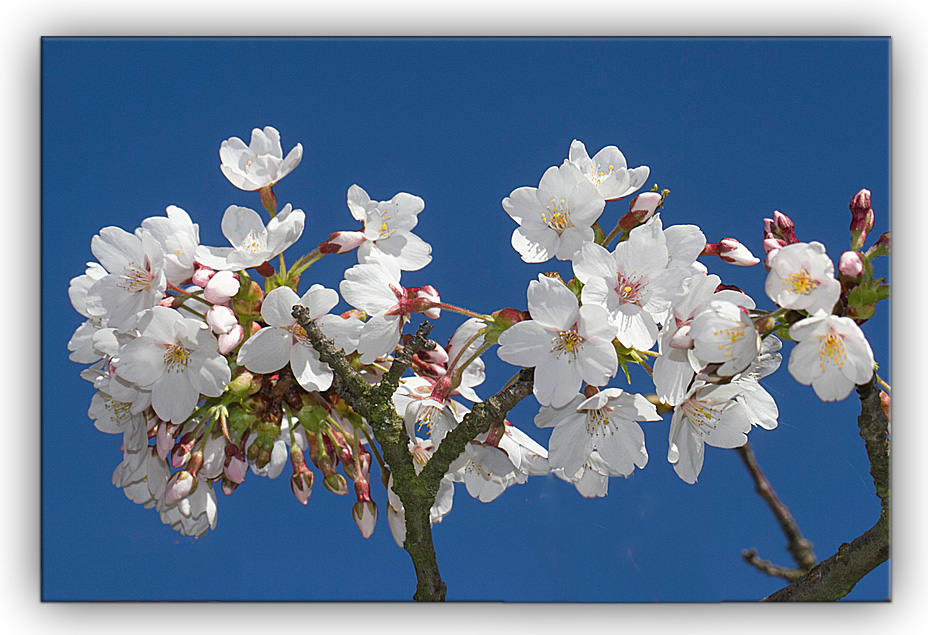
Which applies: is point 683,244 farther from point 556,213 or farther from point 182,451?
point 182,451

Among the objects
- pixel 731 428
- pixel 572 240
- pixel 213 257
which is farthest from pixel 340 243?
pixel 731 428

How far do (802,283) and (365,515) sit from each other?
90cm

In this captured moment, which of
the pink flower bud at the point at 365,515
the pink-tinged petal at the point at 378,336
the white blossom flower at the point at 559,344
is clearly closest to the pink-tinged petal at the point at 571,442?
the white blossom flower at the point at 559,344

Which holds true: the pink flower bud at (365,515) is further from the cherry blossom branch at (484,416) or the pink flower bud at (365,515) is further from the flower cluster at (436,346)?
the cherry blossom branch at (484,416)

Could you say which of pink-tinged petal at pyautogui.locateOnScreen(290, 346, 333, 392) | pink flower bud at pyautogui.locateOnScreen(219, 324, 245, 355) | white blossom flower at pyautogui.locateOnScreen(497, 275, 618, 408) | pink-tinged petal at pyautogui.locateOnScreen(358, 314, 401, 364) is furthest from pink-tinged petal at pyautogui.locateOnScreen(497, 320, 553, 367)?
pink flower bud at pyautogui.locateOnScreen(219, 324, 245, 355)

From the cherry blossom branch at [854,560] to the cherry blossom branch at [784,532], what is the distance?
0.25 ft

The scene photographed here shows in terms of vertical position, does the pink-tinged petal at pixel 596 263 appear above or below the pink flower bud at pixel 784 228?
below

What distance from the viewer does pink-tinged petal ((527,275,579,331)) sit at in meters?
1.28

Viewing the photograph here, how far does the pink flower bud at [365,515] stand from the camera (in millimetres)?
1624

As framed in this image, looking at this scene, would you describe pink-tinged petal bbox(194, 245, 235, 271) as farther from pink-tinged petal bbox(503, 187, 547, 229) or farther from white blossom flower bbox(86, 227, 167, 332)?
pink-tinged petal bbox(503, 187, 547, 229)

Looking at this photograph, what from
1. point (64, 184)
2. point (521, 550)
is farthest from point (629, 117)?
point (64, 184)
